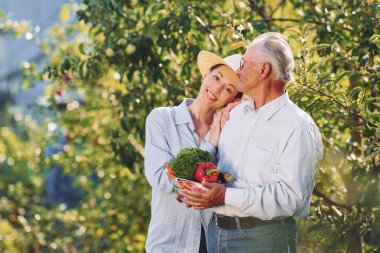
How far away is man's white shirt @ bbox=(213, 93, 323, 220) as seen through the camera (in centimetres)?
317

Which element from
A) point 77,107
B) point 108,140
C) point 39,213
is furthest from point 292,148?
point 39,213

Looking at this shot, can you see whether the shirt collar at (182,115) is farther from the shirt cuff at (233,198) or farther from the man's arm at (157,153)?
the shirt cuff at (233,198)

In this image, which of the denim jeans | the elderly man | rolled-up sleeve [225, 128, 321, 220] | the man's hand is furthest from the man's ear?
the denim jeans

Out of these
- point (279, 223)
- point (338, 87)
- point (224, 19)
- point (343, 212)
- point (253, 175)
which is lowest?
point (343, 212)

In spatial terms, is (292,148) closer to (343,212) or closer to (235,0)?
(343,212)

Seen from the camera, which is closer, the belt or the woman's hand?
the belt

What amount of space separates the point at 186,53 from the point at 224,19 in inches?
14.9

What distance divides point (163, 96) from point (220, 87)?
1942mm

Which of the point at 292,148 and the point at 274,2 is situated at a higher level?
the point at 274,2

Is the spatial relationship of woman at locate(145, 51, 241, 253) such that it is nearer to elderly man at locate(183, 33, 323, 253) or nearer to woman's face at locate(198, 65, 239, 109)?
woman's face at locate(198, 65, 239, 109)

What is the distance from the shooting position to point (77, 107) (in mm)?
7227

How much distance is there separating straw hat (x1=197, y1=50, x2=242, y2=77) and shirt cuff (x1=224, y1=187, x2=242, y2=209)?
29.1 inches

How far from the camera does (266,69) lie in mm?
3324

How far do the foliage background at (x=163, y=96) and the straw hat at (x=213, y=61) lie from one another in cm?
19
